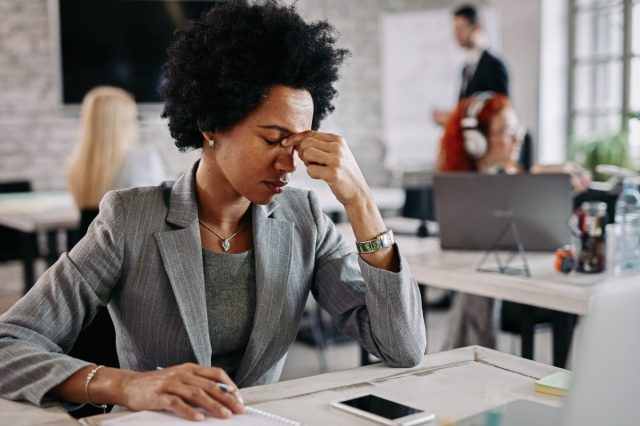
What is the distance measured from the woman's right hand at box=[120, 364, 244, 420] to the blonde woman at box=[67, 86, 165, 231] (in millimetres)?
2703

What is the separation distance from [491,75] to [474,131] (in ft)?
6.62

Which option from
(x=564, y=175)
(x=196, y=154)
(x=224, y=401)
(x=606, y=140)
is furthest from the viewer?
(x=196, y=154)

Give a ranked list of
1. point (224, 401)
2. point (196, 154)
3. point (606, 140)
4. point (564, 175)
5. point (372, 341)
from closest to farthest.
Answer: point (224, 401) < point (372, 341) < point (564, 175) < point (606, 140) < point (196, 154)

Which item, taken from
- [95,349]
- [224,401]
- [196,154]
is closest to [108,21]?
[196,154]

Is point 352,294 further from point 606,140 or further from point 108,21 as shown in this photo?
point 108,21

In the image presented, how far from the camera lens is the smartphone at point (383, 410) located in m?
1.07

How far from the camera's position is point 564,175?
2.32 meters

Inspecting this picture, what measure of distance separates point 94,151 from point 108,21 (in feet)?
7.90

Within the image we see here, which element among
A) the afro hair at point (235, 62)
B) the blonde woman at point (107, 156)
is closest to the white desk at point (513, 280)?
the afro hair at point (235, 62)

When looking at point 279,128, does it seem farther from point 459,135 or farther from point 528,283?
point 459,135

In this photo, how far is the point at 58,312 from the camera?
127cm

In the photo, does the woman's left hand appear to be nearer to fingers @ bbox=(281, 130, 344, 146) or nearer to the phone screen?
fingers @ bbox=(281, 130, 344, 146)

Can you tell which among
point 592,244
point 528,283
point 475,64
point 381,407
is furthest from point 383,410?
point 475,64

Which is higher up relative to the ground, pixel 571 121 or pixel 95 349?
A: pixel 571 121
